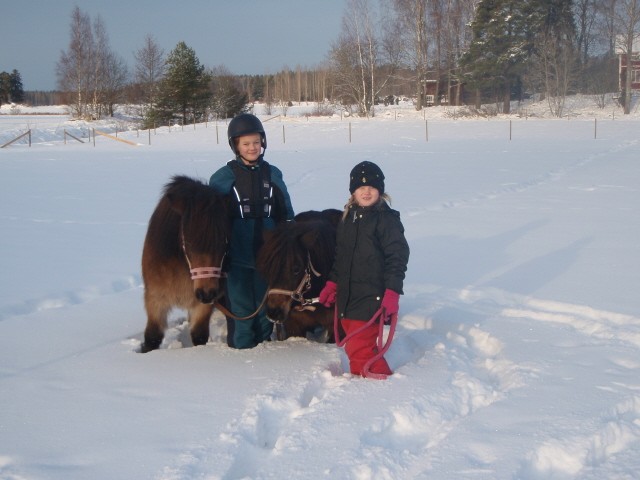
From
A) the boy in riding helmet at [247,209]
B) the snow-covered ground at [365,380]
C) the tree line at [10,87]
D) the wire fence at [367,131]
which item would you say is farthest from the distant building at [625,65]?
the tree line at [10,87]

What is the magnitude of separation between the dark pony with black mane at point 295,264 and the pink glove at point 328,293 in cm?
9

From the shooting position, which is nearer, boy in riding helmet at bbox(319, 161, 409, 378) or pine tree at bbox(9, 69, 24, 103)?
boy in riding helmet at bbox(319, 161, 409, 378)

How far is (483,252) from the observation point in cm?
796

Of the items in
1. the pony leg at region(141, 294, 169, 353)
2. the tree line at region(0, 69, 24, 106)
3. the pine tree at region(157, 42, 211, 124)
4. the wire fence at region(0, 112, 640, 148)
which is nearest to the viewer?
the pony leg at region(141, 294, 169, 353)

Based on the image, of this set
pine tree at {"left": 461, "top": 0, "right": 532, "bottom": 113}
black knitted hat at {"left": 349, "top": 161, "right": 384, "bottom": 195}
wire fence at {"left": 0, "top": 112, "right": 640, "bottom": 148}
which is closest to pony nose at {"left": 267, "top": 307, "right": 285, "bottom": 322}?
black knitted hat at {"left": 349, "top": 161, "right": 384, "bottom": 195}

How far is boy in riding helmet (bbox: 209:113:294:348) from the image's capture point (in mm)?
4789

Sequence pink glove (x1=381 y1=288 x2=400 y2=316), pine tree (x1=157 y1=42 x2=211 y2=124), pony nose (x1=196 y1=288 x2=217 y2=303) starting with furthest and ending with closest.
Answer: pine tree (x1=157 y1=42 x2=211 y2=124), pony nose (x1=196 y1=288 x2=217 y2=303), pink glove (x1=381 y1=288 x2=400 y2=316)

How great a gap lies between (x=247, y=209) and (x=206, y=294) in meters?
0.91

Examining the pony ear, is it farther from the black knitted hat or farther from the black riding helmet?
the black riding helmet

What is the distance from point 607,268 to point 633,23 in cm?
4489

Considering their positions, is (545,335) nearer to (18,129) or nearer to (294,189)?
(294,189)

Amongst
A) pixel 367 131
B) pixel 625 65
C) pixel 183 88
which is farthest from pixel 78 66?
pixel 625 65

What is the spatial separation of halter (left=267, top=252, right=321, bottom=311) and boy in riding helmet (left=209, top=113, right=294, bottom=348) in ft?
1.97

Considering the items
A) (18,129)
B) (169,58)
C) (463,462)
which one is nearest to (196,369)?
(463,462)
